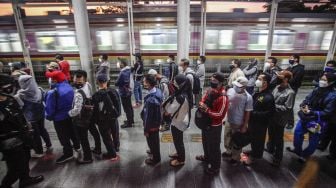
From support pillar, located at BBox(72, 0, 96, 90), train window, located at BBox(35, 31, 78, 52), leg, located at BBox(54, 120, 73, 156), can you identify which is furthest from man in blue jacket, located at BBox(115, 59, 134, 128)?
train window, located at BBox(35, 31, 78, 52)

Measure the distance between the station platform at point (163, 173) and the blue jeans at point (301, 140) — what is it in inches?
8.5

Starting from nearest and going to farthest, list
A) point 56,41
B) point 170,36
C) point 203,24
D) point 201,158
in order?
point 201,158 → point 203,24 → point 170,36 → point 56,41

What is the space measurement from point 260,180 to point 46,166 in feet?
11.7

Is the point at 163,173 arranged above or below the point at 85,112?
below

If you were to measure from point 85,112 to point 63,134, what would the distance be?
0.69 metres

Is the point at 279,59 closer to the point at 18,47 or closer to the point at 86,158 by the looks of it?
the point at 86,158

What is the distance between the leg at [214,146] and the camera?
3.18m

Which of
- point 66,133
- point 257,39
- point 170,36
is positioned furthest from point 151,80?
point 257,39

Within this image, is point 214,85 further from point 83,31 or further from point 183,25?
point 83,31

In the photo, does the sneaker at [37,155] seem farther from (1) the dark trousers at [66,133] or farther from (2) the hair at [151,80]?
(2) the hair at [151,80]

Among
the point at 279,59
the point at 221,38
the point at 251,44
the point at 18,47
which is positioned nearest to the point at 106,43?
the point at 18,47

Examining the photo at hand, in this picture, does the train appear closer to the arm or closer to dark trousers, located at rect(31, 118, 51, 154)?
dark trousers, located at rect(31, 118, 51, 154)

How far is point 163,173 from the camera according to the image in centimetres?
351

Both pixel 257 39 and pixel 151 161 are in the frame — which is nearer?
pixel 151 161
